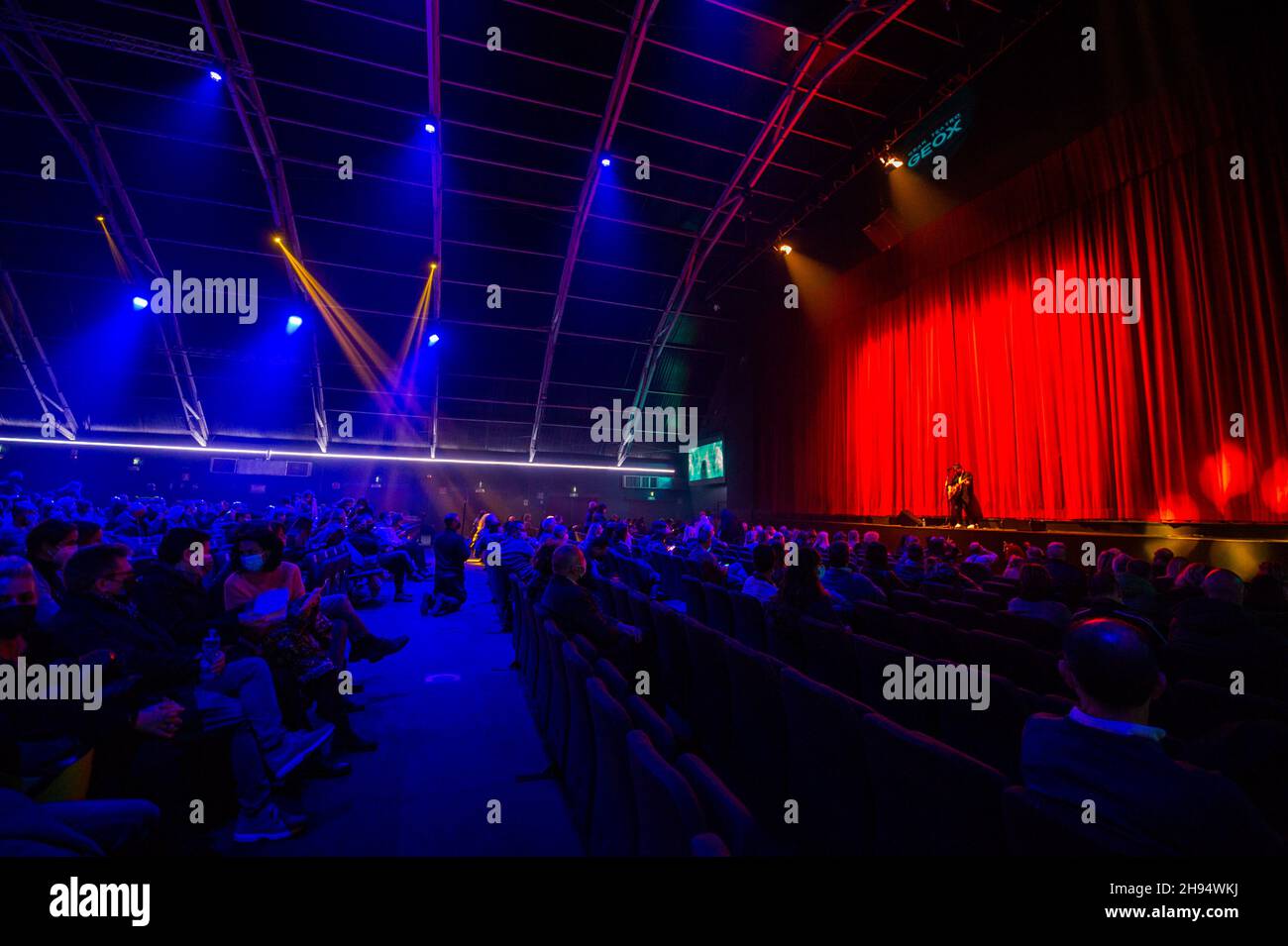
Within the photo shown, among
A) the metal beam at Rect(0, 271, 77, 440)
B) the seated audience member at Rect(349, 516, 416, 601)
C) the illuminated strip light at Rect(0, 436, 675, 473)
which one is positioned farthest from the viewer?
the illuminated strip light at Rect(0, 436, 675, 473)

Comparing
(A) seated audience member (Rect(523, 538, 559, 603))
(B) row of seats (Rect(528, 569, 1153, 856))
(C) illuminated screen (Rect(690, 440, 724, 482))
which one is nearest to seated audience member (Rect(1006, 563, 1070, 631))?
(B) row of seats (Rect(528, 569, 1153, 856))

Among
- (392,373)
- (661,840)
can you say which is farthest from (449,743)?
(392,373)

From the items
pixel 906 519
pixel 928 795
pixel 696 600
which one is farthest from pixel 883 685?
pixel 906 519

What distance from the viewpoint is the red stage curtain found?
7.63 m

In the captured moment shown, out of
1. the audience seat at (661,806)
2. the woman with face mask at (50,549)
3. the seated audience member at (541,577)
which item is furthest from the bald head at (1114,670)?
the woman with face mask at (50,549)

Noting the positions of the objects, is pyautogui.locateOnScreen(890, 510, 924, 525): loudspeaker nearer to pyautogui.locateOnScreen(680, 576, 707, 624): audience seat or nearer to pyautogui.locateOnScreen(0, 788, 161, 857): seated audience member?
pyautogui.locateOnScreen(680, 576, 707, 624): audience seat

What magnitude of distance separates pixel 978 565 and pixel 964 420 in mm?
6473

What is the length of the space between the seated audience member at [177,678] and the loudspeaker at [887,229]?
1468 cm

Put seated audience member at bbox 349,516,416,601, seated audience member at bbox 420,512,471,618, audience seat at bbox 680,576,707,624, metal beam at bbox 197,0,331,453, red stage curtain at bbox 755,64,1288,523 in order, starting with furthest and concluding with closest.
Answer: metal beam at bbox 197,0,331,453 → seated audience member at bbox 349,516,416,601 → seated audience member at bbox 420,512,471,618 → red stage curtain at bbox 755,64,1288,523 → audience seat at bbox 680,576,707,624

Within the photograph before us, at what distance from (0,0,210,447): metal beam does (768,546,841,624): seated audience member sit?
15.5m

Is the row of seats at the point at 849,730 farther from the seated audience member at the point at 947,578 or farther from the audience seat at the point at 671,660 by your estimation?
the seated audience member at the point at 947,578

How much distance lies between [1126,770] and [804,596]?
8.00ft

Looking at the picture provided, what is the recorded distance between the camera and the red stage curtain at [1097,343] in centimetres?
763

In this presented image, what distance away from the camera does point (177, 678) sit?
9.02ft
